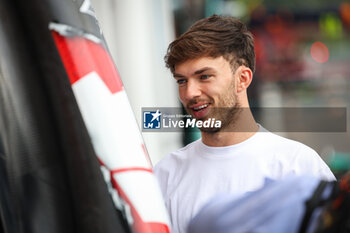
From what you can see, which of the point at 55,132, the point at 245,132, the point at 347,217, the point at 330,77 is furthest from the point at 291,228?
the point at 55,132

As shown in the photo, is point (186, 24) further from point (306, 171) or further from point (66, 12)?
point (306, 171)

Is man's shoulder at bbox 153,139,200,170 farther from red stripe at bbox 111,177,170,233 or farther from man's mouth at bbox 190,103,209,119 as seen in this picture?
red stripe at bbox 111,177,170,233

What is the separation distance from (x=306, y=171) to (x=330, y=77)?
0.85 feet

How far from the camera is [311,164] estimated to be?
77cm

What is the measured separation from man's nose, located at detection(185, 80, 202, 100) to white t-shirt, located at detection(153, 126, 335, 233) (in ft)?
0.38

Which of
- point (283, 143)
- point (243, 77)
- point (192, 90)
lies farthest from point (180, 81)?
point (283, 143)

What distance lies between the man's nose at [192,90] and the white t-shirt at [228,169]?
117 millimetres

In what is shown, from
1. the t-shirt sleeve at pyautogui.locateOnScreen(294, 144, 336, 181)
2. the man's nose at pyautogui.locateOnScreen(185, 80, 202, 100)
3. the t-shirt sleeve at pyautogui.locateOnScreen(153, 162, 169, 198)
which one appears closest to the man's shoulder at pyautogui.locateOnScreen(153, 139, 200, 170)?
the t-shirt sleeve at pyautogui.locateOnScreen(153, 162, 169, 198)

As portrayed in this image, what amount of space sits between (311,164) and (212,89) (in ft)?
0.91

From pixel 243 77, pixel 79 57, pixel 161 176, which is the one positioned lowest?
pixel 161 176

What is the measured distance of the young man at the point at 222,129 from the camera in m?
0.78

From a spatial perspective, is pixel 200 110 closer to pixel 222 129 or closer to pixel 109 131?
pixel 222 129

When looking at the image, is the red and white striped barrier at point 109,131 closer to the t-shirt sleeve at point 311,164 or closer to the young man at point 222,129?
the young man at point 222,129

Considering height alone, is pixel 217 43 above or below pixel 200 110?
above
